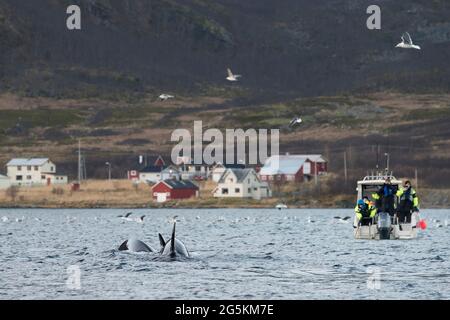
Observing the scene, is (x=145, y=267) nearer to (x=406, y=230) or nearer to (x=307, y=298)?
(x=307, y=298)

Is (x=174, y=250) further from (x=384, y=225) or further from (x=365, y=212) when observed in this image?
(x=365, y=212)

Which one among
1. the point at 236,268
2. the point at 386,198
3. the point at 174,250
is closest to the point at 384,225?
the point at 386,198

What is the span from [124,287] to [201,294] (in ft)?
14.3

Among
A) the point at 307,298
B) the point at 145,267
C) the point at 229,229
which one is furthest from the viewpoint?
the point at 229,229

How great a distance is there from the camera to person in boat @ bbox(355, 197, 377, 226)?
8256cm

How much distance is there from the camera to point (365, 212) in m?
84.1

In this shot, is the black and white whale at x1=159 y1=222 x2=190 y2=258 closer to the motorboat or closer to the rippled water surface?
the rippled water surface

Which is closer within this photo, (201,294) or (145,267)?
(201,294)

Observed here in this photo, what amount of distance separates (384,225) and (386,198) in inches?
78.4

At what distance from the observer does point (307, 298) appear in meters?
51.4

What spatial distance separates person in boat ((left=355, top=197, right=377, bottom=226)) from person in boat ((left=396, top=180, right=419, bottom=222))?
1787 mm

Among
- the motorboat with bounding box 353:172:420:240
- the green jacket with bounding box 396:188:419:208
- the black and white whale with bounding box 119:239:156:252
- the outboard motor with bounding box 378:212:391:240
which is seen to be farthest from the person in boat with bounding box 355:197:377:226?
the black and white whale with bounding box 119:239:156:252
